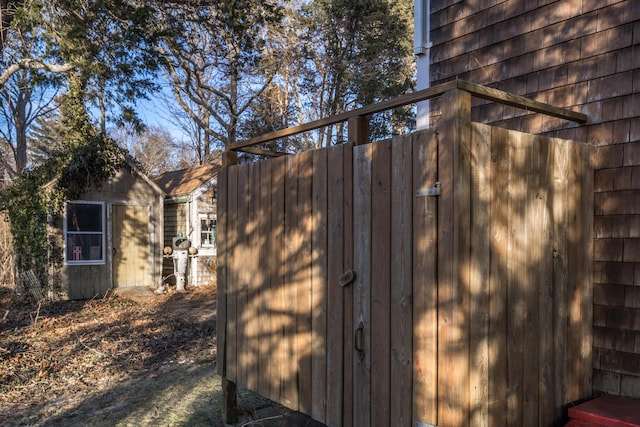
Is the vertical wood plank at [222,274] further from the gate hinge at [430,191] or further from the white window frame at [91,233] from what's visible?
the white window frame at [91,233]

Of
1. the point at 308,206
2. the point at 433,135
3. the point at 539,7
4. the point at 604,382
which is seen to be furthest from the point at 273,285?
the point at 539,7

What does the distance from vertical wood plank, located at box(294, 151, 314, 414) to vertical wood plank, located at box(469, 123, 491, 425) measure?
3.56ft

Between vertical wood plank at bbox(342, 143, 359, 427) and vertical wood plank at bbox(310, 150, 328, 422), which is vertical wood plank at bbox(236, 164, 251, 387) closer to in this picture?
vertical wood plank at bbox(310, 150, 328, 422)

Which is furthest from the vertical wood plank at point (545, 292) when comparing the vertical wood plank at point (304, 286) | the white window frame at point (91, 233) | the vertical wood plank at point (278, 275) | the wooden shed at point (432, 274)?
the white window frame at point (91, 233)

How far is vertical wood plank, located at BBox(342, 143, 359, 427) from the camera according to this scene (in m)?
2.64

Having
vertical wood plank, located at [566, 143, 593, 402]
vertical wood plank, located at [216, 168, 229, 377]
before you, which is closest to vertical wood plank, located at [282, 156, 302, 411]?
vertical wood plank, located at [216, 168, 229, 377]

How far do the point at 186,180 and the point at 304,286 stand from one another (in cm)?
1133

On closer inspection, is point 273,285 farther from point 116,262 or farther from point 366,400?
point 116,262

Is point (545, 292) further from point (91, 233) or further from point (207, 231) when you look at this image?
point (207, 231)

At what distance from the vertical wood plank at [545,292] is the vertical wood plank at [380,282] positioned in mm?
750

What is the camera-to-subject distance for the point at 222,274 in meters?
3.75

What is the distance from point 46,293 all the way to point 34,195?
6.35ft

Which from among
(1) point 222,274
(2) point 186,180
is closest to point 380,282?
(1) point 222,274

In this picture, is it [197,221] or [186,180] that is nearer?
[197,221]
